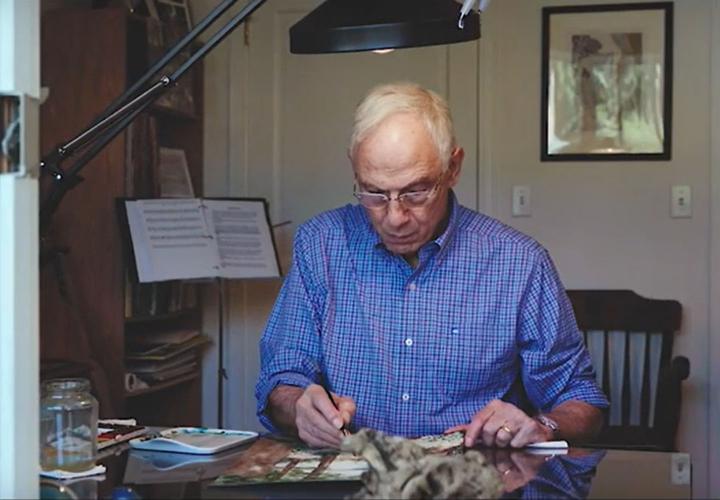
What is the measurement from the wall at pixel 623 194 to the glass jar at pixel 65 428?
249cm

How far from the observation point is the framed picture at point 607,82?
369 centimetres

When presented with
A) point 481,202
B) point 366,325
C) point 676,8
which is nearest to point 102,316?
point 481,202

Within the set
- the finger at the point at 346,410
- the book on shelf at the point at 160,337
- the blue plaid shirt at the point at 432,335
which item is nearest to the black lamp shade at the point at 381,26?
the blue plaid shirt at the point at 432,335

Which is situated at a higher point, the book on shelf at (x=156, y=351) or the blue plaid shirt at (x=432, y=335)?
the blue plaid shirt at (x=432, y=335)

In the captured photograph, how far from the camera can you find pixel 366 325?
2072 mm

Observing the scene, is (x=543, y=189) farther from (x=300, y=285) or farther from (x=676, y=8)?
(x=300, y=285)

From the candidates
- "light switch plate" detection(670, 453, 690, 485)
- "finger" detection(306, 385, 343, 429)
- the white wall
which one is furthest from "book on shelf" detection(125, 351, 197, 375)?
the white wall

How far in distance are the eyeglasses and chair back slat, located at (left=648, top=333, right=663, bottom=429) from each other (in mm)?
1852

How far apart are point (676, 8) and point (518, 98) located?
59 cm

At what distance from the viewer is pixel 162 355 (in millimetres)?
3643

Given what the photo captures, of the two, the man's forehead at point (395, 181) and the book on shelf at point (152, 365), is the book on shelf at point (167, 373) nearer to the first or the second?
the book on shelf at point (152, 365)

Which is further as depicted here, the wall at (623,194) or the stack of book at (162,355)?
the wall at (623,194)

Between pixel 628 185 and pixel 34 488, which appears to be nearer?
pixel 34 488

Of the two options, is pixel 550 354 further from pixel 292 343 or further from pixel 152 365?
pixel 152 365
